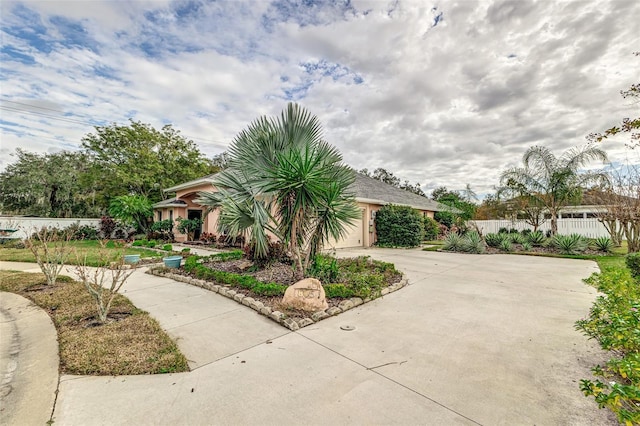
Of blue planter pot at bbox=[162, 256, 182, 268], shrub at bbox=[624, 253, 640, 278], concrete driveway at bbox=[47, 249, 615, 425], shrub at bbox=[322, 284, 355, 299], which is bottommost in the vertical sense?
concrete driveway at bbox=[47, 249, 615, 425]

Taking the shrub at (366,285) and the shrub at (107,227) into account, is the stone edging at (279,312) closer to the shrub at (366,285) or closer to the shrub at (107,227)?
the shrub at (366,285)

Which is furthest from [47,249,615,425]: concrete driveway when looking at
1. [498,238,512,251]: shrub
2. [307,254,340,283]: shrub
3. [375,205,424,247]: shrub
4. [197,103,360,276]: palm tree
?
[375,205,424,247]: shrub

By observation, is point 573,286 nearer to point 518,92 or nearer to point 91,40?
point 518,92

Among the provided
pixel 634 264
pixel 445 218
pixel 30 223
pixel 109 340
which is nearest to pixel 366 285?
pixel 109 340

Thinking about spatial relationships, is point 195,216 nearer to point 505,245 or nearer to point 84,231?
point 84,231

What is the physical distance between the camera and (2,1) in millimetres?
6004

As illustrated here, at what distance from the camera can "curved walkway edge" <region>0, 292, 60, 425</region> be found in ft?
7.20

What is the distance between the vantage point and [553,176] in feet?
45.4

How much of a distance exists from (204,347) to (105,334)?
1.41 meters

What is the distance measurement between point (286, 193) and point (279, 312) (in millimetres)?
2378

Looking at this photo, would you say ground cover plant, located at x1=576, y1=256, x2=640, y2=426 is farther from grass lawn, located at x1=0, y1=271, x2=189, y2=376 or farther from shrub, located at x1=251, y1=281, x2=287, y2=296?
shrub, located at x1=251, y1=281, x2=287, y2=296

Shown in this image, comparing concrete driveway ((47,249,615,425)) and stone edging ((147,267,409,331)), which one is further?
stone edging ((147,267,409,331))

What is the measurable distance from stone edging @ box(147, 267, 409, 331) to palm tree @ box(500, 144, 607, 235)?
12.7 metres

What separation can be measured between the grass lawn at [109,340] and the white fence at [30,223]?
13.4 m
